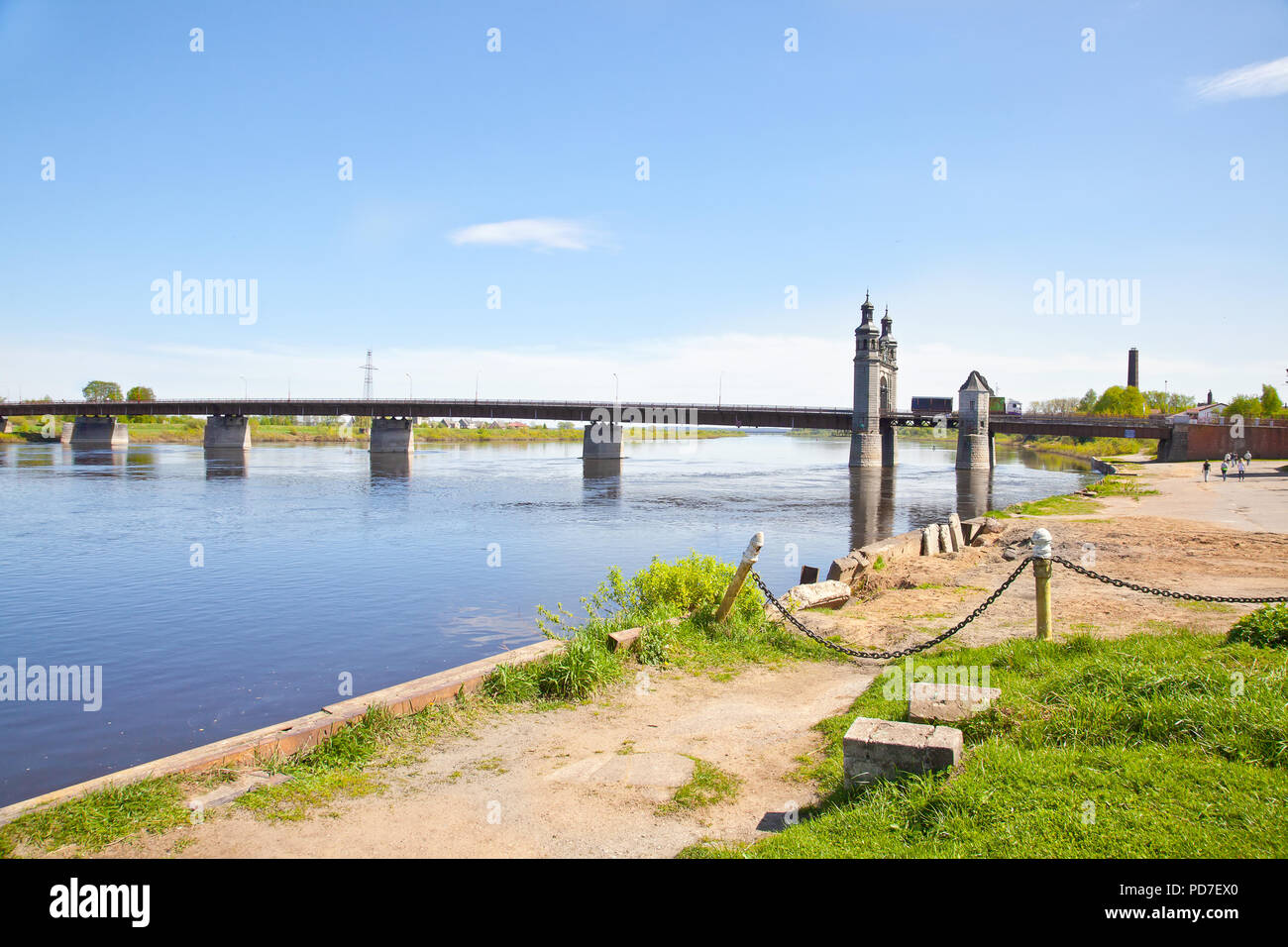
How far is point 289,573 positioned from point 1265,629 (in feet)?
82.2

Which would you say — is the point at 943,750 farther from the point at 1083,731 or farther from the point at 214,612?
the point at 214,612

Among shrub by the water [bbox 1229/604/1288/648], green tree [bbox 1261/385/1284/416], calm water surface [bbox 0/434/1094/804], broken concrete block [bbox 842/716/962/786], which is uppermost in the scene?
green tree [bbox 1261/385/1284/416]

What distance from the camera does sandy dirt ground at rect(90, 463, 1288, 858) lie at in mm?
5980

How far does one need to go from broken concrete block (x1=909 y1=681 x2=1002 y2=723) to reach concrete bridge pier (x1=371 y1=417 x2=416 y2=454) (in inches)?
4060

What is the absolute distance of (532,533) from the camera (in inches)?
1389

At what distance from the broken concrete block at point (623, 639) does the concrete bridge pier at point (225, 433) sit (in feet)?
385

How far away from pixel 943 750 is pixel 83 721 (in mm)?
12716

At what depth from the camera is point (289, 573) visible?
82.5 feet

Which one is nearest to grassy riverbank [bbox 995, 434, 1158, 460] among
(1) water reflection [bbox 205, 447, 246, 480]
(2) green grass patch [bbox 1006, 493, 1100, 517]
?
(2) green grass patch [bbox 1006, 493, 1100, 517]

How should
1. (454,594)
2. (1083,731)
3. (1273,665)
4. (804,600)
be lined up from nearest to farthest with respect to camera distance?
(1083,731) < (1273,665) < (804,600) < (454,594)

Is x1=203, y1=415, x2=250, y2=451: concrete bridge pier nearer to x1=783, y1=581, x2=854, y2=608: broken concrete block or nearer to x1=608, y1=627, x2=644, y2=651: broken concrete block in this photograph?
x1=783, y1=581, x2=854, y2=608: broken concrete block

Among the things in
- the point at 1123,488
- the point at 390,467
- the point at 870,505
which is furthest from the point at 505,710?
the point at 390,467

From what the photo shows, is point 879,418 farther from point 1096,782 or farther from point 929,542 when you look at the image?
point 1096,782
